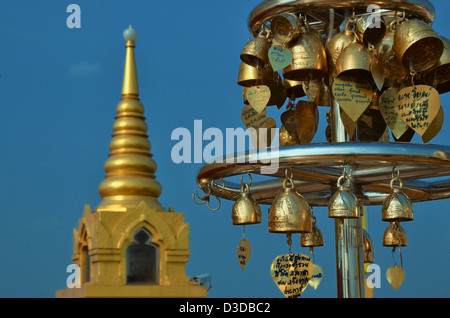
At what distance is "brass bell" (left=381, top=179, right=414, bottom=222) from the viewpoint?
13.7 feet

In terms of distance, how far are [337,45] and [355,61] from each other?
0.29m

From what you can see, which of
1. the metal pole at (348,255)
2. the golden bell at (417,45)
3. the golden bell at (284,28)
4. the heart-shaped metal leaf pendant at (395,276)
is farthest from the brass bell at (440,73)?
the heart-shaped metal leaf pendant at (395,276)

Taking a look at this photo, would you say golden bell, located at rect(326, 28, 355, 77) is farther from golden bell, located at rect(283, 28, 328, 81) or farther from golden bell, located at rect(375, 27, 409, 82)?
golden bell, located at rect(375, 27, 409, 82)

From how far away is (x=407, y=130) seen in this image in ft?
15.7

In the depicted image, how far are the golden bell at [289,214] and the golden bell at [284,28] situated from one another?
2.69 feet

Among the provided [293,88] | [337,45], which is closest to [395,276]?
[293,88]

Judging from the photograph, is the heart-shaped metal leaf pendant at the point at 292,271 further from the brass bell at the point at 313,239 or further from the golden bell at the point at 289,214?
the brass bell at the point at 313,239

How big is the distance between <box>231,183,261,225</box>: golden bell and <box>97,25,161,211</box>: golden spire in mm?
9586

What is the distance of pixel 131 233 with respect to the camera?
1341cm

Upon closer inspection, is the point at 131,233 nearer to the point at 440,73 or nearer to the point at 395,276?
the point at 395,276

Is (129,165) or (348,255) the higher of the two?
(129,165)

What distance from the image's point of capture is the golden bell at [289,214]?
12.9 feet

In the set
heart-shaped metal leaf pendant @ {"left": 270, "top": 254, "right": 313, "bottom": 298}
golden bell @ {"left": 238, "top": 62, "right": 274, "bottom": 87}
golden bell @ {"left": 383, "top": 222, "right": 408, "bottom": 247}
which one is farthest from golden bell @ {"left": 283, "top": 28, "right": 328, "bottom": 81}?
golden bell @ {"left": 383, "top": 222, "right": 408, "bottom": 247}
